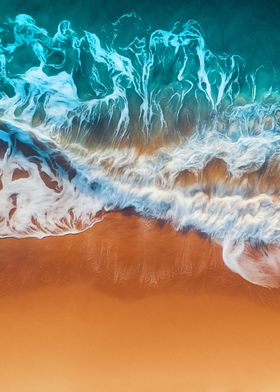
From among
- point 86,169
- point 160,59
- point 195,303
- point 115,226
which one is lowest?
point 195,303

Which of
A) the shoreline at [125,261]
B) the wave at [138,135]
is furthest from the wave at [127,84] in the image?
the shoreline at [125,261]

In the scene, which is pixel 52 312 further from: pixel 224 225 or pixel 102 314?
pixel 224 225

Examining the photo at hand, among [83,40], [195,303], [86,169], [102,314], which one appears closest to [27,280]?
[102,314]

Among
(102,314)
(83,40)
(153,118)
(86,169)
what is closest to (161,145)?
(153,118)

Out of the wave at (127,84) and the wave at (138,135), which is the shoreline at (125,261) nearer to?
the wave at (138,135)

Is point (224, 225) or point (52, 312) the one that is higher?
point (224, 225)

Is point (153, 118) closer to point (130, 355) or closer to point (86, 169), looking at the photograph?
point (86, 169)

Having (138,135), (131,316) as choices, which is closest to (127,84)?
(138,135)

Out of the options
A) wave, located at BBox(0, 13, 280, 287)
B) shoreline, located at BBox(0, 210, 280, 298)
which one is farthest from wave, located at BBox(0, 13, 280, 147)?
shoreline, located at BBox(0, 210, 280, 298)
